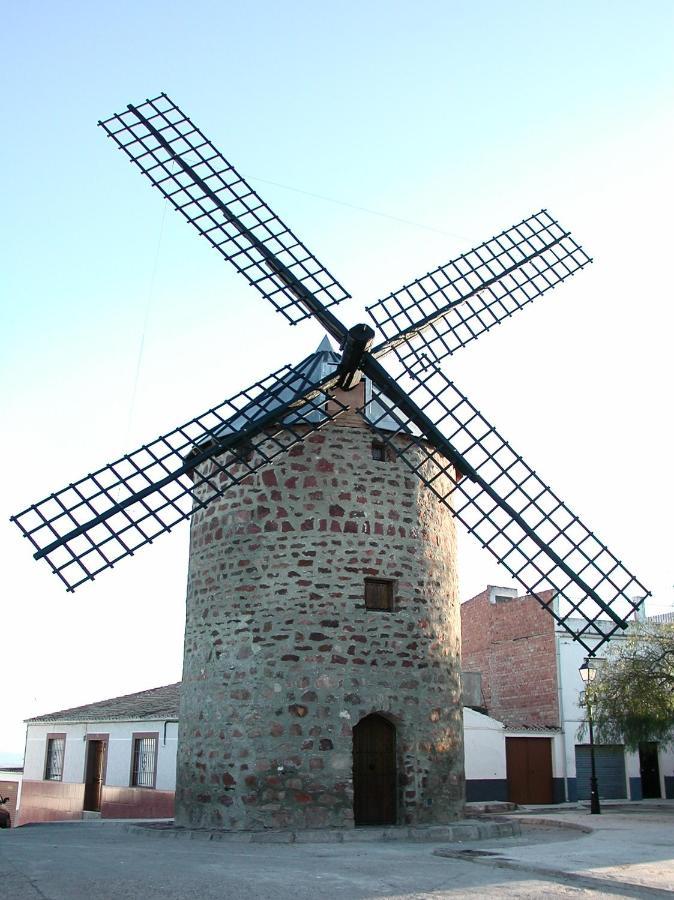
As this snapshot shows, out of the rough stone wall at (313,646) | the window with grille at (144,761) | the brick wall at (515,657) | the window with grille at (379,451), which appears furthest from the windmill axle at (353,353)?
the brick wall at (515,657)

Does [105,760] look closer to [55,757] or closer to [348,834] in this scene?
[55,757]

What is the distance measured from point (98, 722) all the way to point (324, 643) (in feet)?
33.7

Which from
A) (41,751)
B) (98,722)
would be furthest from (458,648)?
(41,751)

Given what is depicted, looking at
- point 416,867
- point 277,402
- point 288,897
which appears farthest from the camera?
point 277,402

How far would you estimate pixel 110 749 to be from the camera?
684 inches

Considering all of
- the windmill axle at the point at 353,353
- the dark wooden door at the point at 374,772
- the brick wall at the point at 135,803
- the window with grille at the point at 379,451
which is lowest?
the brick wall at the point at 135,803

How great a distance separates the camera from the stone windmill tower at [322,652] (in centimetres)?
945

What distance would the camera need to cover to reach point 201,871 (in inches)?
253

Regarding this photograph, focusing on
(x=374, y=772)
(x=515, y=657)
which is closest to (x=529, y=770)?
(x=515, y=657)

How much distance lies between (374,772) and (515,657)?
11.3 metres

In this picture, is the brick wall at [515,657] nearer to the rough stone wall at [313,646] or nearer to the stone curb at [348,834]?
the rough stone wall at [313,646]

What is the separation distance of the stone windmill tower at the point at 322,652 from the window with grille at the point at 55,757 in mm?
10957

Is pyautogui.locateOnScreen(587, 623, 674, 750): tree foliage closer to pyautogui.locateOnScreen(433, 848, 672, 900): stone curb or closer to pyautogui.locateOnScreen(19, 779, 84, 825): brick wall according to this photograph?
pyautogui.locateOnScreen(433, 848, 672, 900): stone curb

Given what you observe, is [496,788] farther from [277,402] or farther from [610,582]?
[277,402]
